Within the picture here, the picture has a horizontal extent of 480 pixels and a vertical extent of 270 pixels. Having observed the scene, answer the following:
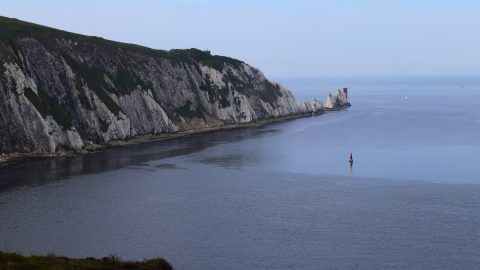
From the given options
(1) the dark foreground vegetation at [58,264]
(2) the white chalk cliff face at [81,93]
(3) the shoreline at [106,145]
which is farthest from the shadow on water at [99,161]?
(1) the dark foreground vegetation at [58,264]

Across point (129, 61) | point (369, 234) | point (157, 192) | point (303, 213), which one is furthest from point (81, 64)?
point (369, 234)

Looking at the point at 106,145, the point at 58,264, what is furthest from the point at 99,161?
the point at 58,264

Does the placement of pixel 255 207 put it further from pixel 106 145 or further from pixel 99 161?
pixel 106 145

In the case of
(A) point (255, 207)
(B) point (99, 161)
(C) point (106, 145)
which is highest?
(C) point (106, 145)

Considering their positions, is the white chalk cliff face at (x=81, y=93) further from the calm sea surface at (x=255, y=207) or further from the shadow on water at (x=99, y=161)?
the calm sea surface at (x=255, y=207)

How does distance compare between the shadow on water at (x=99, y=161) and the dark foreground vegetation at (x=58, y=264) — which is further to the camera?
the shadow on water at (x=99, y=161)

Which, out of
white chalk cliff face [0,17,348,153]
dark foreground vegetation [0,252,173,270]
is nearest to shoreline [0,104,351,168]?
white chalk cliff face [0,17,348,153]

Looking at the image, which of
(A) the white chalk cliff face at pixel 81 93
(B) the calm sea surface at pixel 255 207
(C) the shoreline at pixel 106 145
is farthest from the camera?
(A) the white chalk cliff face at pixel 81 93
